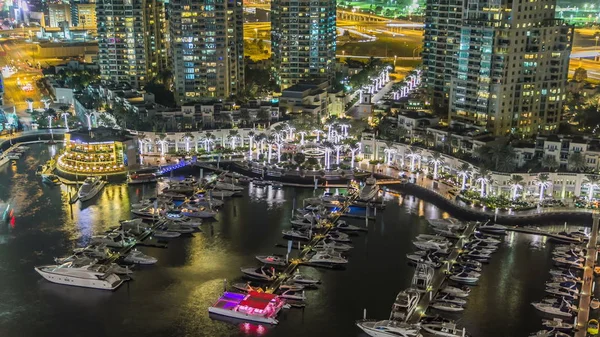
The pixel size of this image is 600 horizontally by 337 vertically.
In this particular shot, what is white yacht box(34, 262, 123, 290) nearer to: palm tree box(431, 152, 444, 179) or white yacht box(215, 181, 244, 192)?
white yacht box(215, 181, 244, 192)

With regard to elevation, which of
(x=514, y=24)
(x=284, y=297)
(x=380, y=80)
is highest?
(x=514, y=24)

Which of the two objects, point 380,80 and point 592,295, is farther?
point 380,80

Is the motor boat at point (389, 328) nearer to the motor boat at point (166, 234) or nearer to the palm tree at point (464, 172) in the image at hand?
the motor boat at point (166, 234)

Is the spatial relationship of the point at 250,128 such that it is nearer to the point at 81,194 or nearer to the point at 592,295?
the point at 81,194

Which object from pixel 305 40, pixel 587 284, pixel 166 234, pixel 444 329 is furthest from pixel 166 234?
pixel 305 40

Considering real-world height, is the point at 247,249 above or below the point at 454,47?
below

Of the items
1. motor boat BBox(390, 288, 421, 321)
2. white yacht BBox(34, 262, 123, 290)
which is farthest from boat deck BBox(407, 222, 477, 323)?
white yacht BBox(34, 262, 123, 290)

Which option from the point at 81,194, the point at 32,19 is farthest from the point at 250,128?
the point at 32,19

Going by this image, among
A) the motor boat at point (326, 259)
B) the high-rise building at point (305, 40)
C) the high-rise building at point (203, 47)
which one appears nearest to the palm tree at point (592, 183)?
the motor boat at point (326, 259)

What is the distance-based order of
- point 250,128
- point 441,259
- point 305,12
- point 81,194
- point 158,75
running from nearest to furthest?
point 441,259, point 81,194, point 250,128, point 305,12, point 158,75
